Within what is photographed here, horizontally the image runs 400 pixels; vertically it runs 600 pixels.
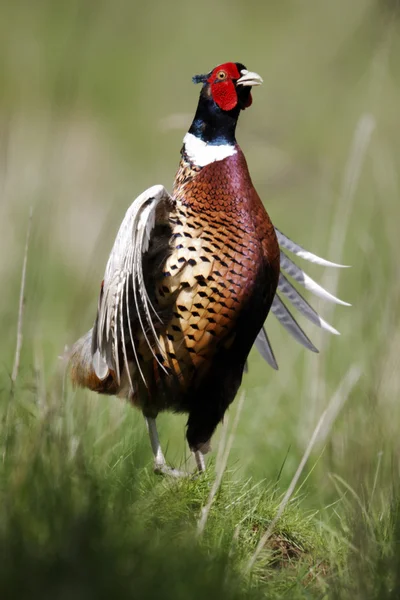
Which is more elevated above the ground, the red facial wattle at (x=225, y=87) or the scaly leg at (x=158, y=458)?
the red facial wattle at (x=225, y=87)

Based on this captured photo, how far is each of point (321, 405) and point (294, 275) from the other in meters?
0.86

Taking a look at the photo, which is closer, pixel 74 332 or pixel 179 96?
pixel 74 332

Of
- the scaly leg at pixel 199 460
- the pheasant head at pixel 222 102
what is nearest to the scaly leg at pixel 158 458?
the scaly leg at pixel 199 460

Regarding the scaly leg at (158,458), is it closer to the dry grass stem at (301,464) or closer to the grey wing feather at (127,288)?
the grey wing feather at (127,288)

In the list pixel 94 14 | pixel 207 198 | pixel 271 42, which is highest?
pixel 271 42

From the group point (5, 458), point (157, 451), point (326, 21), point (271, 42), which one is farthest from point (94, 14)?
point (271, 42)

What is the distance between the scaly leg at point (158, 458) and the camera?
3.30m

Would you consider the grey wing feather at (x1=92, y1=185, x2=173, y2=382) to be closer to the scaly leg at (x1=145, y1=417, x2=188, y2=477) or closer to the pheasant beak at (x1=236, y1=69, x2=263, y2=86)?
the scaly leg at (x1=145, y1=417, x2=188, y2=477)

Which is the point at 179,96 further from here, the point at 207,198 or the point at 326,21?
the point at 207,198

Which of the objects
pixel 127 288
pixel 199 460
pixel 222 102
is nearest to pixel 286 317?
pixel 199 460

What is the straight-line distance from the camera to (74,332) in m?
2.57

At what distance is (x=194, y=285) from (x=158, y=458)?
63 cm

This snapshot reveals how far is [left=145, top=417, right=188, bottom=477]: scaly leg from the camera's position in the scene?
130 inches

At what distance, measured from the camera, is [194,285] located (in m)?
3.45
